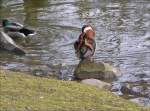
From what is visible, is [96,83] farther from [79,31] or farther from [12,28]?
[12,28]

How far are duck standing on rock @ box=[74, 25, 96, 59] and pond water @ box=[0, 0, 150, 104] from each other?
111cm

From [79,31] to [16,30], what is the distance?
7.74 ft

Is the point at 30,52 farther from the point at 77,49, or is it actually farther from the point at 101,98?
the point at 101,98

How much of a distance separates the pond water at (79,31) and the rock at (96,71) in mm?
294

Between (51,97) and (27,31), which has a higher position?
(51,97)

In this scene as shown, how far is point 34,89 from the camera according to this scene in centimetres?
1011

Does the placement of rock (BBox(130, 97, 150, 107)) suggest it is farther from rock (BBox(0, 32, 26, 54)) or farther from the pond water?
rock (BBox(0, 32, 26, 54))

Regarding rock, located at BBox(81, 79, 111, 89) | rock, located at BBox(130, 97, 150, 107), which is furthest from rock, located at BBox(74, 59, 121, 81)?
rock, located at BBox(130, 97, 150, 107)

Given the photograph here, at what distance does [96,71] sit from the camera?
47.0ft

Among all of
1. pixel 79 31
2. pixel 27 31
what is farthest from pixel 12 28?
pixel 79 31

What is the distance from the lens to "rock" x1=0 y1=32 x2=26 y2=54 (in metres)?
17.6

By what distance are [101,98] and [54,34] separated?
32.8 feet

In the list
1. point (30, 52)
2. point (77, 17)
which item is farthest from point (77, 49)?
point (77, 17)

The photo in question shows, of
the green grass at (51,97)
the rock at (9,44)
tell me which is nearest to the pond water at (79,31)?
the rock at (9,44)
